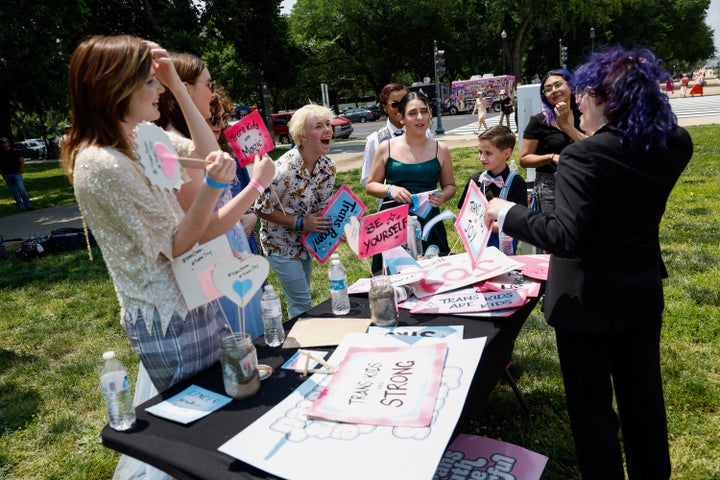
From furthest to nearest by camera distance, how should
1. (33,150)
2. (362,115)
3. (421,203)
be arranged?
1. (362,115)
2. (33,150)
3. (421,203)

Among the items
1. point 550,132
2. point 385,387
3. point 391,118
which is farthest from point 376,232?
point 391,118

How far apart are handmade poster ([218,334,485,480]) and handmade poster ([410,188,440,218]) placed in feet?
5.48

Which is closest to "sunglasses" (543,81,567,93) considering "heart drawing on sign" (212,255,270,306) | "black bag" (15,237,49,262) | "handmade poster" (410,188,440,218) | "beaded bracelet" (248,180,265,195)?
"handmade poster" (410,188,440,218)

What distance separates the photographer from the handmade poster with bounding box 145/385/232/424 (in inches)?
58.8

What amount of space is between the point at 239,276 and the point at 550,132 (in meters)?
3.00

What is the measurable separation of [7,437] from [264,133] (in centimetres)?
247

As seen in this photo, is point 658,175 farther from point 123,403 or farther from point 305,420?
point 123,403

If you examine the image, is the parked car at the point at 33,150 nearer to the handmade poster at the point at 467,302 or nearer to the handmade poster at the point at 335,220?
the handmade poster at the point at 335,220

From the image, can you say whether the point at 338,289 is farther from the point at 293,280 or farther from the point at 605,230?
the point at 605,230

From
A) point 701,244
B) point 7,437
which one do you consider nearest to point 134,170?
point 7,437

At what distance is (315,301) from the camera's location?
15.9ft

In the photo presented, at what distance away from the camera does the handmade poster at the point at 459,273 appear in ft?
7.72

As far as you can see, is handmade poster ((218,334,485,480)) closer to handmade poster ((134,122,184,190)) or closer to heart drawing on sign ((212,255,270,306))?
heart drawing on sign ((212,255,270,306))

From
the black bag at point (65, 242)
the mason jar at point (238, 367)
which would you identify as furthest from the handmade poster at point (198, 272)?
the black bag at point (65, 242)
